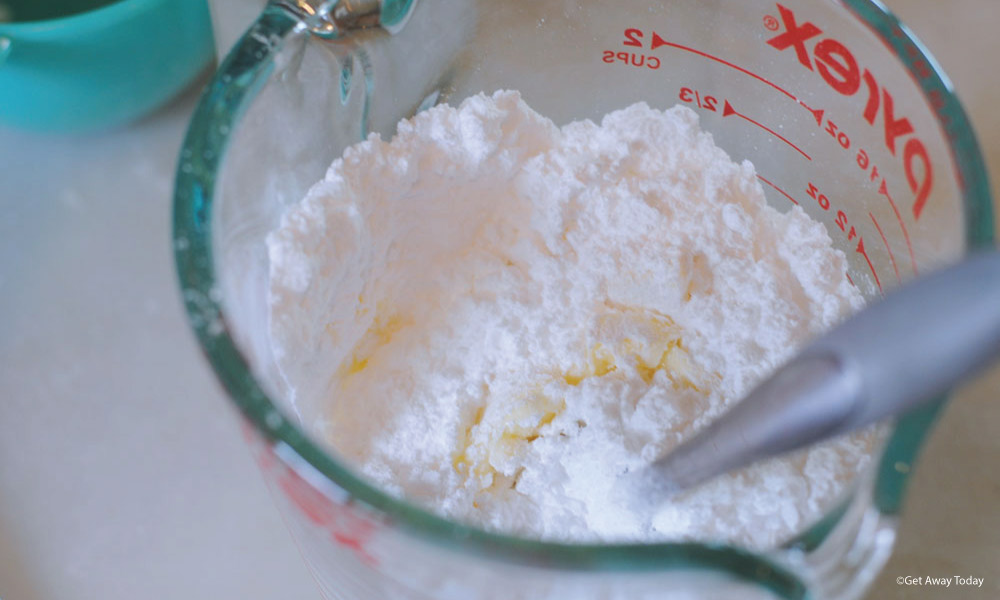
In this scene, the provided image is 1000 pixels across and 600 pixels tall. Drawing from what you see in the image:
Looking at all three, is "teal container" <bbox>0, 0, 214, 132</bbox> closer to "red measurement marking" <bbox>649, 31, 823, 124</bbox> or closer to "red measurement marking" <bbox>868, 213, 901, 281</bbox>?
"red measurement marking" <bbox>649, 31, 823, 124</bbox>

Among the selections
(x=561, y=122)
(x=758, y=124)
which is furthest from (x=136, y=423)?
(x=758, y=124)

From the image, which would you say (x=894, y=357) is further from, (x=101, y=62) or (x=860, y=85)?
(x=101, y=62)

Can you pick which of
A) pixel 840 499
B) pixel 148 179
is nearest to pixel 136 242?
pixel 148 179

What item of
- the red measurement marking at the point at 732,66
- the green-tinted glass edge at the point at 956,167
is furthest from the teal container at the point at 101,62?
the green-tinted glass edge at the point at 956,167

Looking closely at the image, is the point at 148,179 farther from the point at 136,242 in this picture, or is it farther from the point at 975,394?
the point at 975,394

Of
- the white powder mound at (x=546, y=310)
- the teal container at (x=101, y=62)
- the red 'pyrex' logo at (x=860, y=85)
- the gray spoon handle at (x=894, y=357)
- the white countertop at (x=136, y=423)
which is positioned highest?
the red 'pyrex' logo at (x=860, y=85)

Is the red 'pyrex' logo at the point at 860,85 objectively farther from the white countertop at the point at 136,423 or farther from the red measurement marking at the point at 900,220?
the white countertop at the point at 136,423
